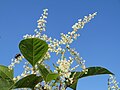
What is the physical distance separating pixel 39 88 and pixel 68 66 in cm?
28

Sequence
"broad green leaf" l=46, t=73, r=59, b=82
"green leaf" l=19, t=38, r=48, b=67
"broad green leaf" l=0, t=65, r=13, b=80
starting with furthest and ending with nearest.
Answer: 1. "broad green leaf" l=0, t=65, r=13, b=80
2. "green leaf" l=19, t=38, r=48, b=67
3. "broad green leaf" l=46, t=73, r=59, b=82

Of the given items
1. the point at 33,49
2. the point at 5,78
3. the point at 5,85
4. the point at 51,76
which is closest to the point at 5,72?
the point at 5,78

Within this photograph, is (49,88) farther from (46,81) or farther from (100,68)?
(100,68)

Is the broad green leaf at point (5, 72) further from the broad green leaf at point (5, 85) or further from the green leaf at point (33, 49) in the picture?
the green leaf at point (33, 49)

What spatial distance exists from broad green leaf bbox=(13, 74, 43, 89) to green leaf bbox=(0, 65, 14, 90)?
6.1 inches

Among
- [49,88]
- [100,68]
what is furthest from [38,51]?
[100,68]

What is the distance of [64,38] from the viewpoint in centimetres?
235

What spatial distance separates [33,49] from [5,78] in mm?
373

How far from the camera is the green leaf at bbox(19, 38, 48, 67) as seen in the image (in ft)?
7.35

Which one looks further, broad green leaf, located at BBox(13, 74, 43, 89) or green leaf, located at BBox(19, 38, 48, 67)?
green leaf, located at BBox(19, 38, 48, 67)

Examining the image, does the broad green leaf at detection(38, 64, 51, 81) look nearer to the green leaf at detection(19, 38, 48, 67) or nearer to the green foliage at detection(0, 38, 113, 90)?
the green foliage at detection(0, 38, 113, 90)

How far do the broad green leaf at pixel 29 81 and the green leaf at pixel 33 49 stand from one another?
0.47 ft

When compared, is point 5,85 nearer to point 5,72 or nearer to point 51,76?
point 5,72

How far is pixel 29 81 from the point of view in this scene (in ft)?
7.09
